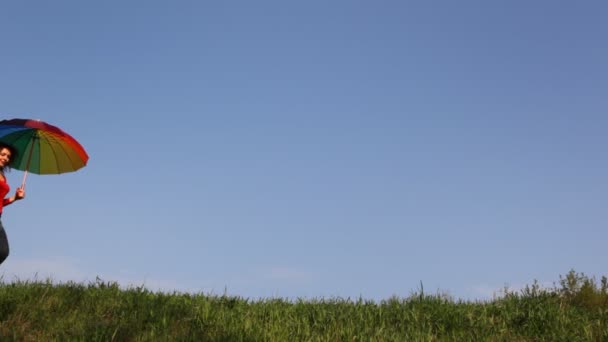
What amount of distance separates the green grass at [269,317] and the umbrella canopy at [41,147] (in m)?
1.93

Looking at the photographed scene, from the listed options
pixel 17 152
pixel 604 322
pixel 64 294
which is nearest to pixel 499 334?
pixel 604 322

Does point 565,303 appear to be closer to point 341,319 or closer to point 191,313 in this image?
point 341,319

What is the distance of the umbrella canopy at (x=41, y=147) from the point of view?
940 centimetres

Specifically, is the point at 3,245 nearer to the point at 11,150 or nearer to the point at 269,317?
the point at 11,150

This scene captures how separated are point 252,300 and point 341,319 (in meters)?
1.69

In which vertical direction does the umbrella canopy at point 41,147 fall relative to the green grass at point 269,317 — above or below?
above

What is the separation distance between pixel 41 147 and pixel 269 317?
4.08 meters

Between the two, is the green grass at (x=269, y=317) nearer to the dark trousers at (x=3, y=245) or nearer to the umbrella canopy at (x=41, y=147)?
the dark trousers at (x=3, y=245)

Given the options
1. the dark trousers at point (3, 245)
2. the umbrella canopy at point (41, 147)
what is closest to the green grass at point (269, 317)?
the dark trousers at point (3, 245)

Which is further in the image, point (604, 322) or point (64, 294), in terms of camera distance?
point (604, 322)

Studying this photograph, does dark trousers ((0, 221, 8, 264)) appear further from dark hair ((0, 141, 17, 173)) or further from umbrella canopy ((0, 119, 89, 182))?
Result: umbrella canopy ((0, 119, 89, 182))

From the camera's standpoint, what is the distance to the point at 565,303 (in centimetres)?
1223

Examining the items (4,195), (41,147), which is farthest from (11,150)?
(4,195)

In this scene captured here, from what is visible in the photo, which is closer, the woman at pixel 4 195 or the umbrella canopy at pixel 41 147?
the woman at pixel 4 195
